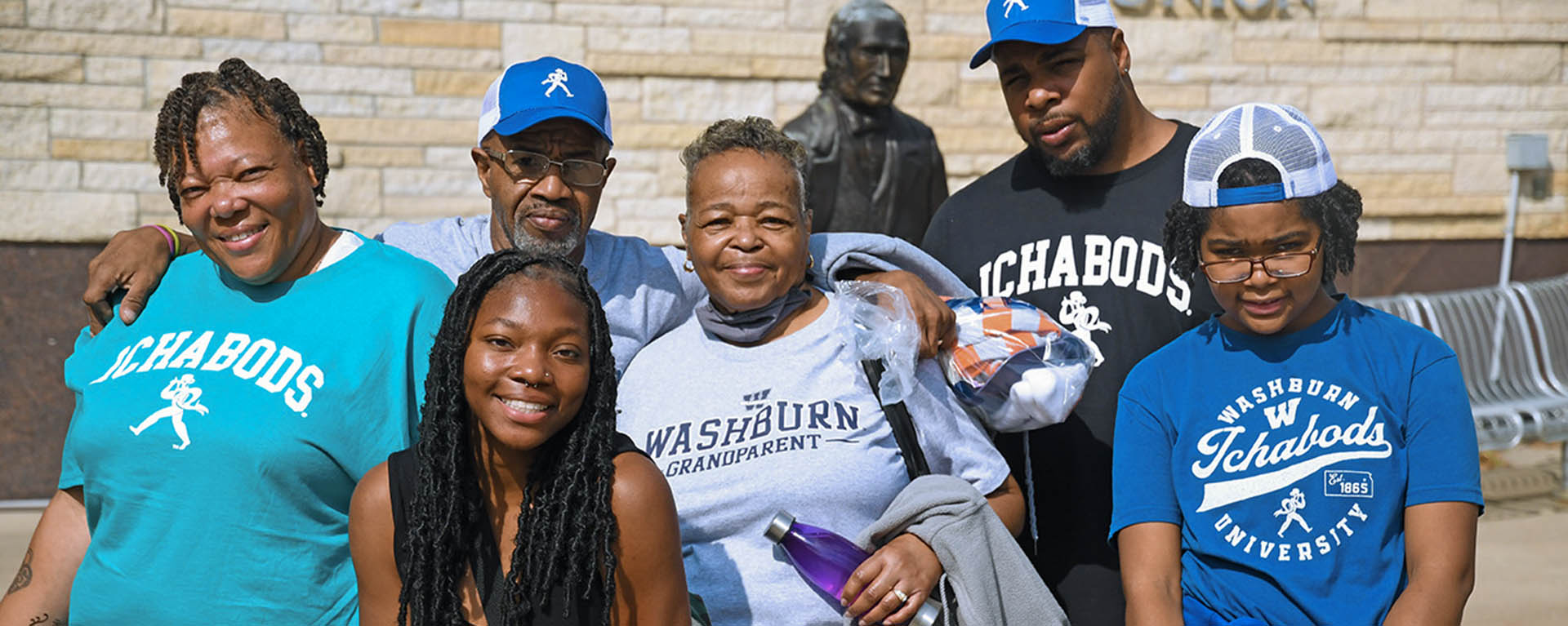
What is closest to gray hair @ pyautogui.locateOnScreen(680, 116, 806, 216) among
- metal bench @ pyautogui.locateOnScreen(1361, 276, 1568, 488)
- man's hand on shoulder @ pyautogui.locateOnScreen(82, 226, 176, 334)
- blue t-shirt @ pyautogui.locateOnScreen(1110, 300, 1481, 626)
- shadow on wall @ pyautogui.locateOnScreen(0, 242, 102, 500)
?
blue t-shirt @ pyautogui.locateOnScreen(1110, 300, 1481, 626)

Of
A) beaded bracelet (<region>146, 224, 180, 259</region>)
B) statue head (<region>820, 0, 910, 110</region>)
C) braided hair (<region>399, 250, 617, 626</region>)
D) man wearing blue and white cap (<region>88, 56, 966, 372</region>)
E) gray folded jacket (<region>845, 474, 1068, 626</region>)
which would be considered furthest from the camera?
statue head (<region>820, 0, 910, 110</region>)

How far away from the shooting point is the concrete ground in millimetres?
5355

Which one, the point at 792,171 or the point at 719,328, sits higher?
the point at 792,171

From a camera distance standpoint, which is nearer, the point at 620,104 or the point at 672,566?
the point at 672,566

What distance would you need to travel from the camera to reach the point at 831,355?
253cm

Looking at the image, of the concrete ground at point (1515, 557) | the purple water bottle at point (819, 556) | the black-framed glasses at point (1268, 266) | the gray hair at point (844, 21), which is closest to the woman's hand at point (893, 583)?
the purple water bottle at point (819, 556)

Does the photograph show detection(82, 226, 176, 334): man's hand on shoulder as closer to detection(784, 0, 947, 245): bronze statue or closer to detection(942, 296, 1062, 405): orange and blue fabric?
detection(942, 296, 1062, 405): orange and blue fabric

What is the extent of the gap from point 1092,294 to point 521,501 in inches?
50.8

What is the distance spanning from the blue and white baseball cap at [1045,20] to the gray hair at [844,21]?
8.86 feet

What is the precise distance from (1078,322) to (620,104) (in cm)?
465

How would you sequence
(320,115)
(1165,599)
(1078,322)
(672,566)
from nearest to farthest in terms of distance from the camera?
Answer: (672,566) < (1165,599) < (1078,322) < (320,115)

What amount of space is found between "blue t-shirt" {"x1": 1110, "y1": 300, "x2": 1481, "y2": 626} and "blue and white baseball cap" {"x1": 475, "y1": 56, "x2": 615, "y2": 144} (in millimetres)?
1194

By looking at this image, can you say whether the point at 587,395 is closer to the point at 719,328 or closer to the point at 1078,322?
the point at 719,328

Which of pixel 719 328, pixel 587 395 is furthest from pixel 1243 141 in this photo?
pixel 587 395
